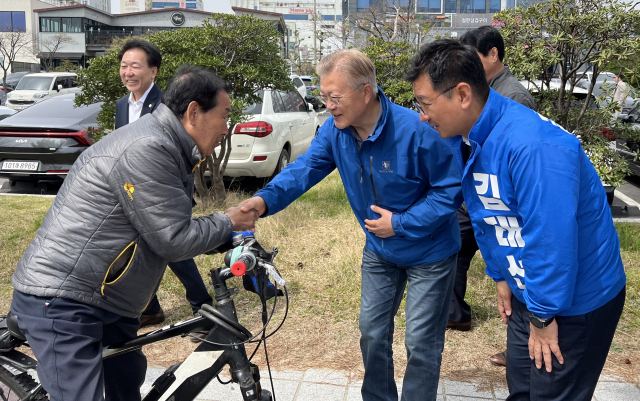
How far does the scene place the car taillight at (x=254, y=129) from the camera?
8.40m

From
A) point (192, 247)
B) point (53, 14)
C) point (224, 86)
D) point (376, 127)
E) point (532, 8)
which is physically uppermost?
point (53, 14)

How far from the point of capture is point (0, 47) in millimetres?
44781

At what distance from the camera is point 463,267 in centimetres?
402

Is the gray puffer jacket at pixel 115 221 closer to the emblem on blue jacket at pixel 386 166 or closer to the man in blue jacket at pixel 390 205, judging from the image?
the man in blue jacket at pixel 390 205

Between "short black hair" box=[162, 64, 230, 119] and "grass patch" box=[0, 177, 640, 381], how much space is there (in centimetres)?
210

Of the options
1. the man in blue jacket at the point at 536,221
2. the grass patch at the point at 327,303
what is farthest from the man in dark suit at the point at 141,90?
the man in blue jacket at the point at 536,221

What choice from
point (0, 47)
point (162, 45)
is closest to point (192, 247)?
point (162, 45)

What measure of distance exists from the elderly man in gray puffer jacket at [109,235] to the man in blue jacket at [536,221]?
910 mm

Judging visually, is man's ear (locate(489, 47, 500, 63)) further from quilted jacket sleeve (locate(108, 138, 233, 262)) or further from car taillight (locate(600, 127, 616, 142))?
car taillight (locate(600, 127, 616, 142))

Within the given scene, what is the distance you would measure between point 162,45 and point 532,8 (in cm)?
415

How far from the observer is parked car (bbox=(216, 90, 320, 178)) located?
842cm

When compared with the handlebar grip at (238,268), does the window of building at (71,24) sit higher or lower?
higher

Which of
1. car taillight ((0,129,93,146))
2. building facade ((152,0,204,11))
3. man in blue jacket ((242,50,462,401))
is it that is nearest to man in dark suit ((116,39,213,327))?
man in blue jacket ((242,50,462,401))

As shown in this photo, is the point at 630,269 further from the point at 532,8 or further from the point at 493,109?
the point at 493,109
